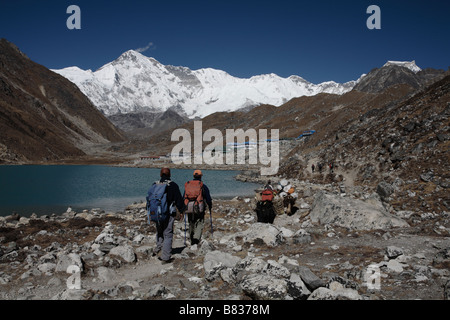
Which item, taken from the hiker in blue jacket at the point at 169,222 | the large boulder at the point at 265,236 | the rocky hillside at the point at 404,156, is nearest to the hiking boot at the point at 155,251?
the hiker in blue jacket at the point at 169,222

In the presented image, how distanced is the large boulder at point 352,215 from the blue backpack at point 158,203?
714cm

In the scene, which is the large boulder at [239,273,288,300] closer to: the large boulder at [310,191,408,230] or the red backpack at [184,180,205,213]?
the red backpack at [184,180,205,213]

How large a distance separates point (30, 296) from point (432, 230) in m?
12.0

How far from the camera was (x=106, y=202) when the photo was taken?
30.0 m

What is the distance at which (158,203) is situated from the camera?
28.0 ft

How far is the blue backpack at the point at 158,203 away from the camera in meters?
8.53

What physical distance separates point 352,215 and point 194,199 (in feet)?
21.0

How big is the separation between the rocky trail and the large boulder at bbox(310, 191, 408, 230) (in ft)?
0.14

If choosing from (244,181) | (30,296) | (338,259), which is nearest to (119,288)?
(30,296)

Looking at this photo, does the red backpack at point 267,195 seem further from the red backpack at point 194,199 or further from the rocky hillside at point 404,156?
the rocky hillside at point 404,156

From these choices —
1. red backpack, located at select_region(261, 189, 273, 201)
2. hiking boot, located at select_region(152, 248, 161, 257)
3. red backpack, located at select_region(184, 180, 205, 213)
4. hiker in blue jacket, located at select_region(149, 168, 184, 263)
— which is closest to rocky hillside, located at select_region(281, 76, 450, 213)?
red backpack, located at select_region(261, 189, 273, 201)

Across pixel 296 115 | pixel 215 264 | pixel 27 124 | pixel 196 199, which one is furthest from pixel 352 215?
pixel 27 124

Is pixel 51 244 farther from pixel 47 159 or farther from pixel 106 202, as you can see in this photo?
pixel 47 159

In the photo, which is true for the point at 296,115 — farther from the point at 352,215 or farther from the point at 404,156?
the point at 352,215
